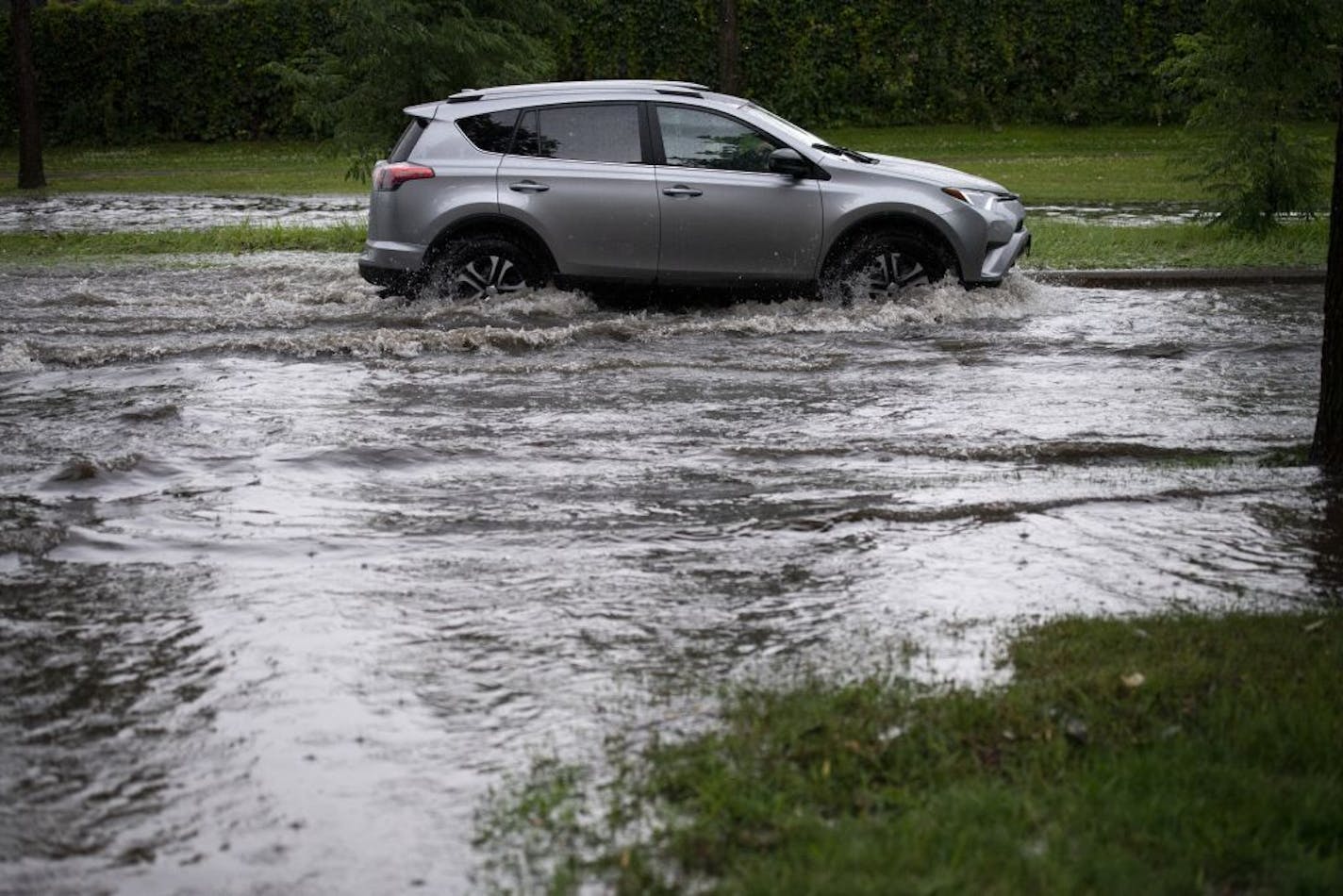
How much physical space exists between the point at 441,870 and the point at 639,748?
2.78 feet

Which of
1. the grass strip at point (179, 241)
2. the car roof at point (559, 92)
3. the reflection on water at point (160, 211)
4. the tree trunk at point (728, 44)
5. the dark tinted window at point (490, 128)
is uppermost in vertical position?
the tree trunk at point (728, 44)

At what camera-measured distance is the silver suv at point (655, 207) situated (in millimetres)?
12539

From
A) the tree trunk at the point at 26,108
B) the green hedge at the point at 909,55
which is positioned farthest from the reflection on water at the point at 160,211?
the green hedge at the point at 909,55

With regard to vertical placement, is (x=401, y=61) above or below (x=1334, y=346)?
above

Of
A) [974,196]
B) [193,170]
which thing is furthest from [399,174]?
[193,170]

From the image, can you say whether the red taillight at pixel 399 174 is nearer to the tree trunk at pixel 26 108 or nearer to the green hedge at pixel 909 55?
the tree trunk at pixel 26 108

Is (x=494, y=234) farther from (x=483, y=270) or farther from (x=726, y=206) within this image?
(x=726, y=206)

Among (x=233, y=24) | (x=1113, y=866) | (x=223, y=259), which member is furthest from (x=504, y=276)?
(x=233, y=24)

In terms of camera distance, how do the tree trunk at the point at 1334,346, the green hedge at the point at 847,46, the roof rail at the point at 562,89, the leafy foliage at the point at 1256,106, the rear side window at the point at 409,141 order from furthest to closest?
the green hedge at the point at 847,46 → the leafy foliage at the point at 1256,106 → the roof rail at the point at 562,89 → the rear side window at the point at 409,141 → the tree trunk at the point at 1334,346

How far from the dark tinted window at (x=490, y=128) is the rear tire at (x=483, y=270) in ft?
2.42

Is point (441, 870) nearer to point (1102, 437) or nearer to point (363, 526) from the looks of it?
point (363, 526)

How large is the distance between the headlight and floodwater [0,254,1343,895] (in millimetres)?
817

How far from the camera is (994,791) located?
414 cm

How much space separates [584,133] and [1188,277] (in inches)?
227
